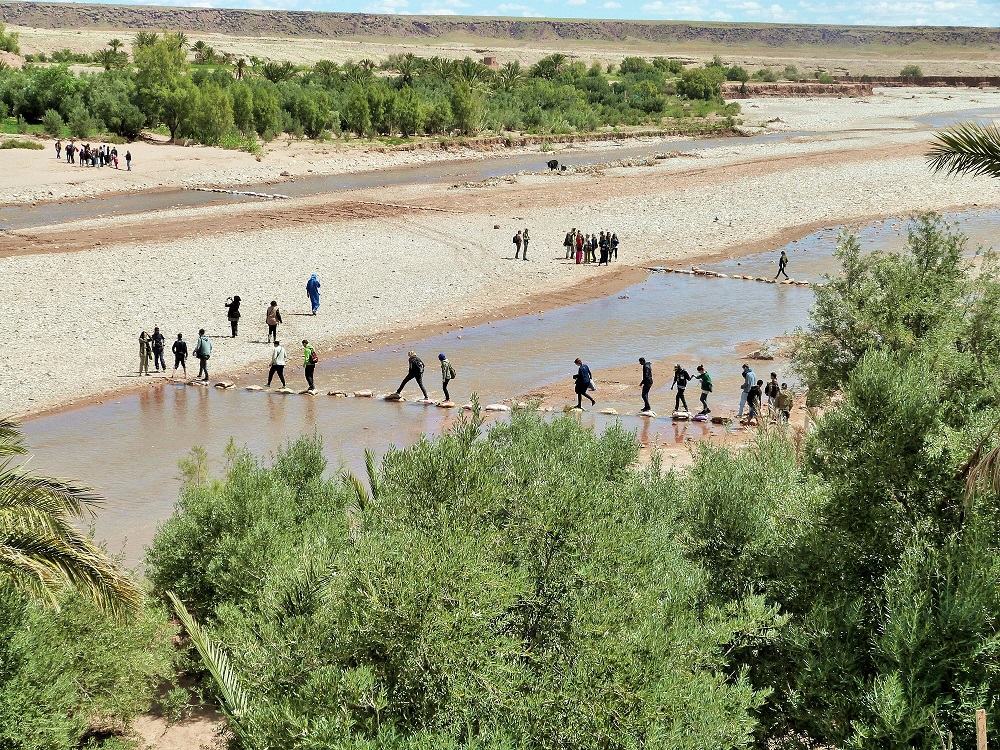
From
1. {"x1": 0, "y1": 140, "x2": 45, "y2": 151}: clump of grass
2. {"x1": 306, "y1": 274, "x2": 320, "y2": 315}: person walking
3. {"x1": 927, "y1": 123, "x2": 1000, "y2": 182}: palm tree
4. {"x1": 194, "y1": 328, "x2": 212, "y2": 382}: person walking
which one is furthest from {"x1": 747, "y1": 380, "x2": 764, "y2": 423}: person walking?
{"x1": 0, "y1": 140, "x2": 45, "y2": 151}: clump of grass

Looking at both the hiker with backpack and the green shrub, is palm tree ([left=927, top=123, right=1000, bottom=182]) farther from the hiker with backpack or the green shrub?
the green shrub

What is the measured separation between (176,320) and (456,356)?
775cm

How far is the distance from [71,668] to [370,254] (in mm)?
30390

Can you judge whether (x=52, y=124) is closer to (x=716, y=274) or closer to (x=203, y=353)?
(x=716, y=274)

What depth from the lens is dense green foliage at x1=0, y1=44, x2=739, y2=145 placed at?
219 feet

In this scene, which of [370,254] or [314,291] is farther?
[370,254]

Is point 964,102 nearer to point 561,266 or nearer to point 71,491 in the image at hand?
point 561,266

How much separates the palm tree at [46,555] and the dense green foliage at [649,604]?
2.67 feet

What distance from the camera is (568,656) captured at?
698 cm

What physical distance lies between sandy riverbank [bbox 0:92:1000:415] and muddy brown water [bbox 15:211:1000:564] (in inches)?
50.5

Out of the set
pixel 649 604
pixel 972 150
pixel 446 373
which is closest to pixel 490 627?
pixel 649 604

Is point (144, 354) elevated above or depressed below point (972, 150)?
below

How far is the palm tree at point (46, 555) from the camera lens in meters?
8.12

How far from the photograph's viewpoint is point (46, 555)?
8.17 metres
